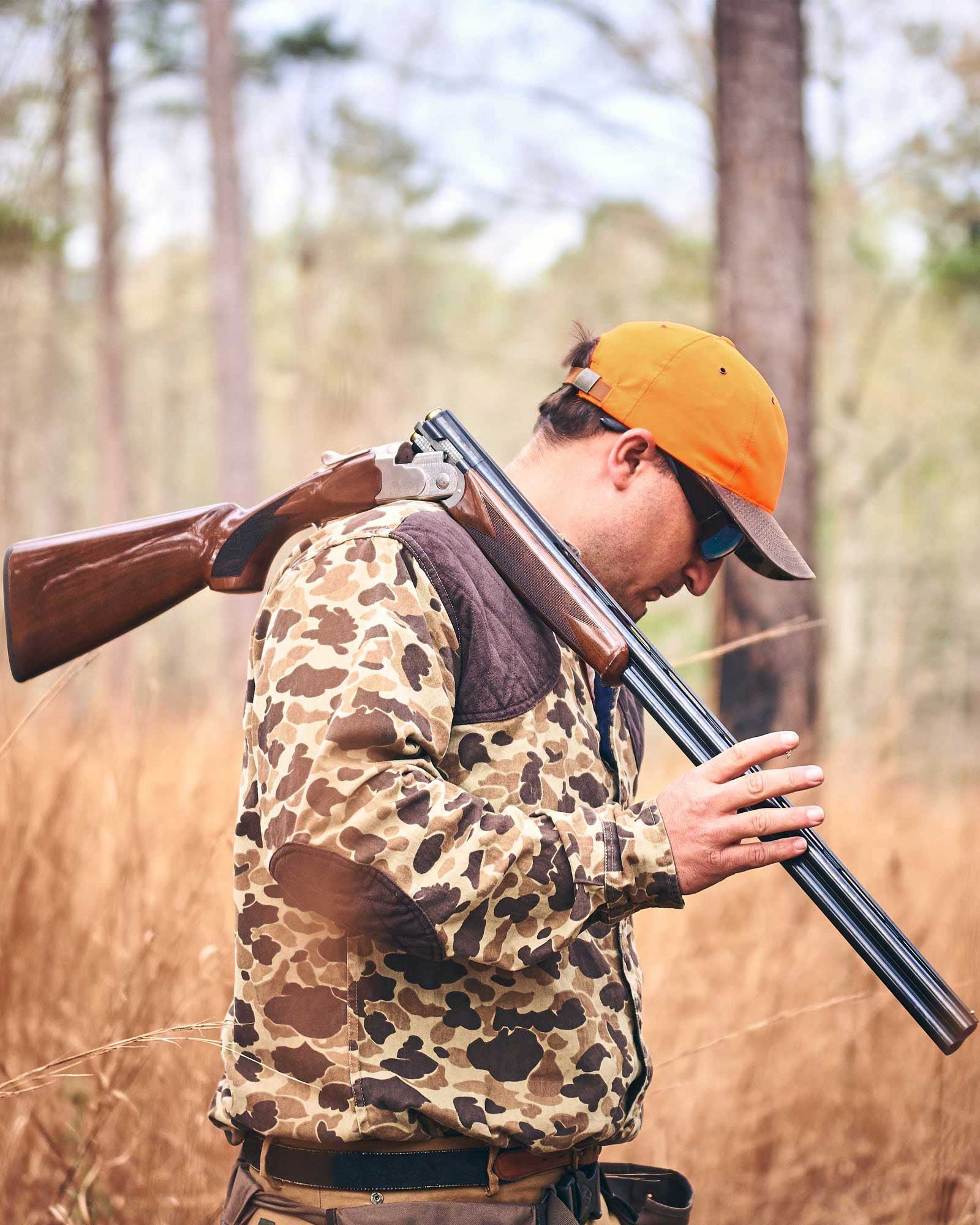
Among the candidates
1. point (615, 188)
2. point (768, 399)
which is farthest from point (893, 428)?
point (768, 399)

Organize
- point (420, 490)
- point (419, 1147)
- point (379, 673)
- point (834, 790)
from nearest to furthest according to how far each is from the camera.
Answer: point (379, 673) < point (419, 1147) < point (420, 490) < point (834, 790)

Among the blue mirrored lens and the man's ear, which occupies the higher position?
the man's ear

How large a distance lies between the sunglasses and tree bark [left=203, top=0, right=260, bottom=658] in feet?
28.8

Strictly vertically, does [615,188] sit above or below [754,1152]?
above

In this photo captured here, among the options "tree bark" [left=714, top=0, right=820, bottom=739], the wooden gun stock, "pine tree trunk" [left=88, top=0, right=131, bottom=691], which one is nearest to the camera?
the wooden gun stock

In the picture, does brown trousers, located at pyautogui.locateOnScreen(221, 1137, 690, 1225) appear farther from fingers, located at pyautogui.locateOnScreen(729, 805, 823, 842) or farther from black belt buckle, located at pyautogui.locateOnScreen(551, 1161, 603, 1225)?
fingers, located at pyautogui.locateOnScreen(729, 805, 823, 842)

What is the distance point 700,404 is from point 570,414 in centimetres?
21

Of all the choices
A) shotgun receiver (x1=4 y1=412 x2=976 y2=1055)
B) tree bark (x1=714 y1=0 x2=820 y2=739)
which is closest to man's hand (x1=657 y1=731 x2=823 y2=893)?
shotgun receiver (x1=4 y1=412 x2=976 y2=1055)

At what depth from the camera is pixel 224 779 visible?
379 cm

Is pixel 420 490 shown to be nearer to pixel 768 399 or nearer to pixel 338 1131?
pixel 768 399

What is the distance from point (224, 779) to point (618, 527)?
2.29 meters

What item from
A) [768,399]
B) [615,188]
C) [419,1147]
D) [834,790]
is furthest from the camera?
[615,188]

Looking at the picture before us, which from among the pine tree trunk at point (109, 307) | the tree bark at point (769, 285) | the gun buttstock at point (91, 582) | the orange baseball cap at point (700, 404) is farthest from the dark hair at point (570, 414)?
the pine tree trunk at point (109, 307)

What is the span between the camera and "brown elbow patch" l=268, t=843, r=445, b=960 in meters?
1.40
